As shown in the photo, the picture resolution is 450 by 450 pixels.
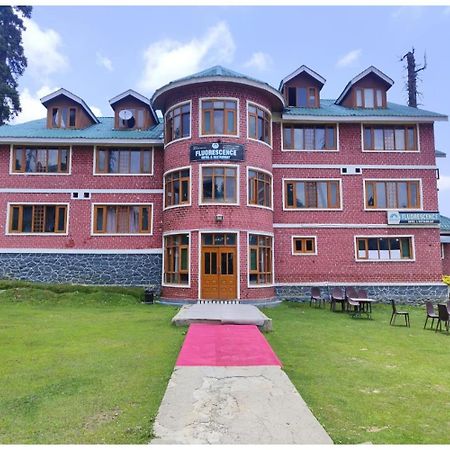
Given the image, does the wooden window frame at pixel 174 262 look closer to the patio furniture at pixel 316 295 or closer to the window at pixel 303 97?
the patio furniture at pixel 316 295

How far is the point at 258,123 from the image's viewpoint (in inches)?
690

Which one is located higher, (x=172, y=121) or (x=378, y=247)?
(x=172, y=121)

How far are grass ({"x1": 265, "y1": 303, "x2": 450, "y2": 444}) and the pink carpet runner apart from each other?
1.47 ft

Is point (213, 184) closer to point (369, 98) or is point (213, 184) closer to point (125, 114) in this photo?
point (125, 114)

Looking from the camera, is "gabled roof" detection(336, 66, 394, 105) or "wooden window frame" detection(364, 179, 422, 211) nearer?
"wooden window frame" detection(364, 179, 422, 211)

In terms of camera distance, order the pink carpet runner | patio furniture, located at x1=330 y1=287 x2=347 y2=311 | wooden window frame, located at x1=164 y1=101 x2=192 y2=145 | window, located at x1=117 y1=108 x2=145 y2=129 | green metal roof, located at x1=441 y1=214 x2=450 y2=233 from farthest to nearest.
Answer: green metal roof, located at x1=441 y1=214 x2=450 y2=233 < window, located at x1=117 y1=108 x2=145 y2=129 < wooden window frame, located at x1=164 y1=101 x2=192 y2=145 < patio furniture, located at x1=330 y1=287 x2=347 y2=311 < the pink carpet runner

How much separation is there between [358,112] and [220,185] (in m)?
8.47

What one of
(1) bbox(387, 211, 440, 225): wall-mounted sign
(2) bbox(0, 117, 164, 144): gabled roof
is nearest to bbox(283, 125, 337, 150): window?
(1) bbox(387, 211, 440, 225): wall-mounted sign

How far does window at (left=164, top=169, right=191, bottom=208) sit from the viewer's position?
17.0 m

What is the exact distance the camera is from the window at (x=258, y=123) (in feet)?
56.6

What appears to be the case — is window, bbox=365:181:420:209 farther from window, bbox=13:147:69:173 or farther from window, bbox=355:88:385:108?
window, bbox=13:147:69:173

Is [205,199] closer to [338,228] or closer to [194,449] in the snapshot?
[338,228]

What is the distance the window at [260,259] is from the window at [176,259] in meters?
2.68

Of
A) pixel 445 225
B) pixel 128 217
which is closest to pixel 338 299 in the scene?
pixel 128 217
